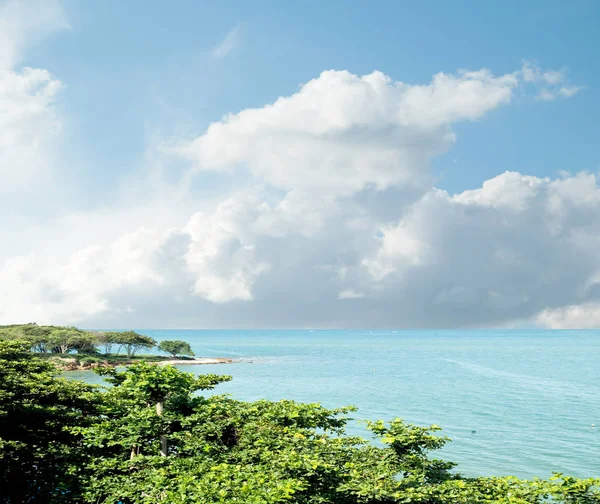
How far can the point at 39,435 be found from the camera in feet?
44.9

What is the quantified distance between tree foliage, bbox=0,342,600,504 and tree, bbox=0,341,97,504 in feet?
0.11

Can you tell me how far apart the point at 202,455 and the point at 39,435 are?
5808mm

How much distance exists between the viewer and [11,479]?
12164mm

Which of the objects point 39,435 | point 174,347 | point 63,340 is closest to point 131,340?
point 174,347

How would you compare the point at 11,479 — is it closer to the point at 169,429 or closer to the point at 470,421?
the point at 169,429

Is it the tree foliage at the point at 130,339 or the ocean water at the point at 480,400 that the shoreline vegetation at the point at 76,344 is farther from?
the ocean water at the point at 480,400

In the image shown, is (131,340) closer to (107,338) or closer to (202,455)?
(107,338)

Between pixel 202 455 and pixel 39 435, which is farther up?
pixel 202 455

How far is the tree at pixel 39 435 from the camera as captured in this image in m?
11.3

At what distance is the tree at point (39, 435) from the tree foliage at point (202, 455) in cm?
3

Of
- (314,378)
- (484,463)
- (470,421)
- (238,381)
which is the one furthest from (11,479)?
(314,378)

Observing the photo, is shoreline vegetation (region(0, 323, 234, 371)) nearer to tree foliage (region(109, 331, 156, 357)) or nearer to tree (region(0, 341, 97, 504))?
tree foliage (region(109, 331, 156, 357))

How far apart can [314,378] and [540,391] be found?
30501 mm

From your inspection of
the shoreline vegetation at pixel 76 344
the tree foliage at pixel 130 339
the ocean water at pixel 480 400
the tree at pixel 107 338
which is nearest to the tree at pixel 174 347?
the shoreline vegetation at pixel 76 344
